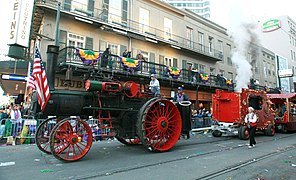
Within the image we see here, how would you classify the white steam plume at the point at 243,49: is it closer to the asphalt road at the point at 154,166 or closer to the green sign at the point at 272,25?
the asphalt road at the point at 154,166

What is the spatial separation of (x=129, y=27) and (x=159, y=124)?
13518mm

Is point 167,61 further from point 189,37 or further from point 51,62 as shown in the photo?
point 51,62

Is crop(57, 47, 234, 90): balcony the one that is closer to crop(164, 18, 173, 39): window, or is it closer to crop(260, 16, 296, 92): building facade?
crop(164, 18, 173, 39): window

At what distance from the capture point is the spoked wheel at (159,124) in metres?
6.35

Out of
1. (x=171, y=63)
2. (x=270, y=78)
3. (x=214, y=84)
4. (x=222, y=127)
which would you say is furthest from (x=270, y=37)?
(x=222, y=127)

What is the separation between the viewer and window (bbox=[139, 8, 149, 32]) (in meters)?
19.5

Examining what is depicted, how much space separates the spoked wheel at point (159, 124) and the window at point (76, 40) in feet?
35.9

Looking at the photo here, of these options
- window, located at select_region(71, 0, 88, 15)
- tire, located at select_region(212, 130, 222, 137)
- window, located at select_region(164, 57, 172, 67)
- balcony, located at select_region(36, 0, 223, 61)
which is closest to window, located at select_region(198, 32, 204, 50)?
balcony, located at select_region(36, 0, 223, 61)

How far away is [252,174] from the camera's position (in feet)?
15.2

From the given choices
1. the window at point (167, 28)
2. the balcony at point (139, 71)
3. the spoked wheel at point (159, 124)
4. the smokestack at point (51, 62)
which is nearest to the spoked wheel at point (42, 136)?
the smokestack at point (51, 62)

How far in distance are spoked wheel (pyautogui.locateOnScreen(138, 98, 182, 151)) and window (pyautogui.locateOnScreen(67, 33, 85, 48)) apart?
1094 centimetres

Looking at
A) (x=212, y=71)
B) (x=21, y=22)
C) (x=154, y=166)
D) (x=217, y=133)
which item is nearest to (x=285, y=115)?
(x=217, y=133)

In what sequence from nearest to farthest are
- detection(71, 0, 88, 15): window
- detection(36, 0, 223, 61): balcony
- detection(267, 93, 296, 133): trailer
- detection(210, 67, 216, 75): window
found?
detection(267, 93, 296, 133): trailer, detection(36, 0, 223, 61): balcony, detection(71, 0, 88, 15): window, detection(210, 67, 216, 75): window

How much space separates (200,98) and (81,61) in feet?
47.2
